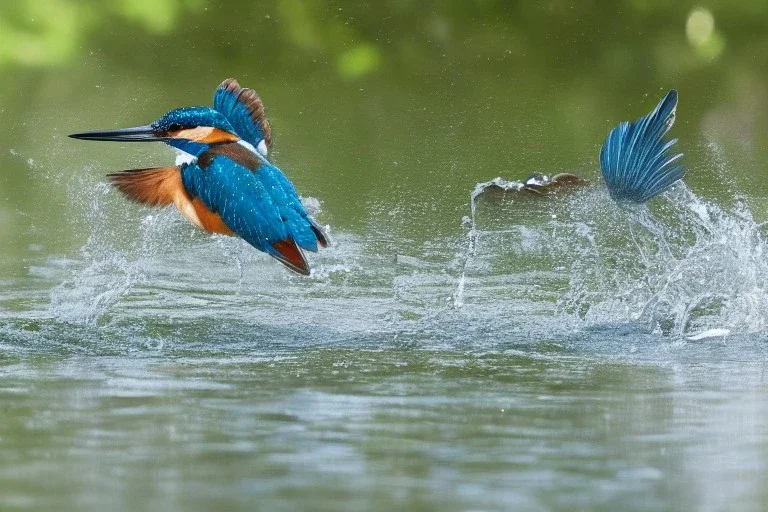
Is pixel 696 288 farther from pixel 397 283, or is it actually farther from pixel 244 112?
pixel 244 112

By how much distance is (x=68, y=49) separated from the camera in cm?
1565

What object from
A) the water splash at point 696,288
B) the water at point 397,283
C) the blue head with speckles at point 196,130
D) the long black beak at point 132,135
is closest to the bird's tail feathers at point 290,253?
the water at point 397,283

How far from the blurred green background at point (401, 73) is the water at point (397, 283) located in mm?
36

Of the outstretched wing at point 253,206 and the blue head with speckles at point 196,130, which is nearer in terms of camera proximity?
the outstretched wing at point 253,206

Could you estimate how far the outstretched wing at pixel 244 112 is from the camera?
7.52m

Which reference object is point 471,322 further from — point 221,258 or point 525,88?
point 525,88

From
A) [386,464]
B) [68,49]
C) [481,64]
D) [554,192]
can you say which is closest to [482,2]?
[481,64]

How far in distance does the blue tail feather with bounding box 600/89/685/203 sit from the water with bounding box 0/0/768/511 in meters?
0.33

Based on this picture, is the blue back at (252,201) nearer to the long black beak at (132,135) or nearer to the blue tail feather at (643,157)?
the long black beak at (132,135)

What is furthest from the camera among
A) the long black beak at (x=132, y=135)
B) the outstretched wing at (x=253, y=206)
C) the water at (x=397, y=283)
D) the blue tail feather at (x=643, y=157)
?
the blue tail feather at (x=643, y=157)

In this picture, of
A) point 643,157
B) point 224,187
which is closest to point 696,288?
point 643,157

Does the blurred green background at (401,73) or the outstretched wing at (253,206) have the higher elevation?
the blurred green background at (401,73)


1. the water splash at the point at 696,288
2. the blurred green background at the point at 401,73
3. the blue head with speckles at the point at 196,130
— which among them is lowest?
the water splash at the point at 696,288

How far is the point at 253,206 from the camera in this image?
23.5ft
